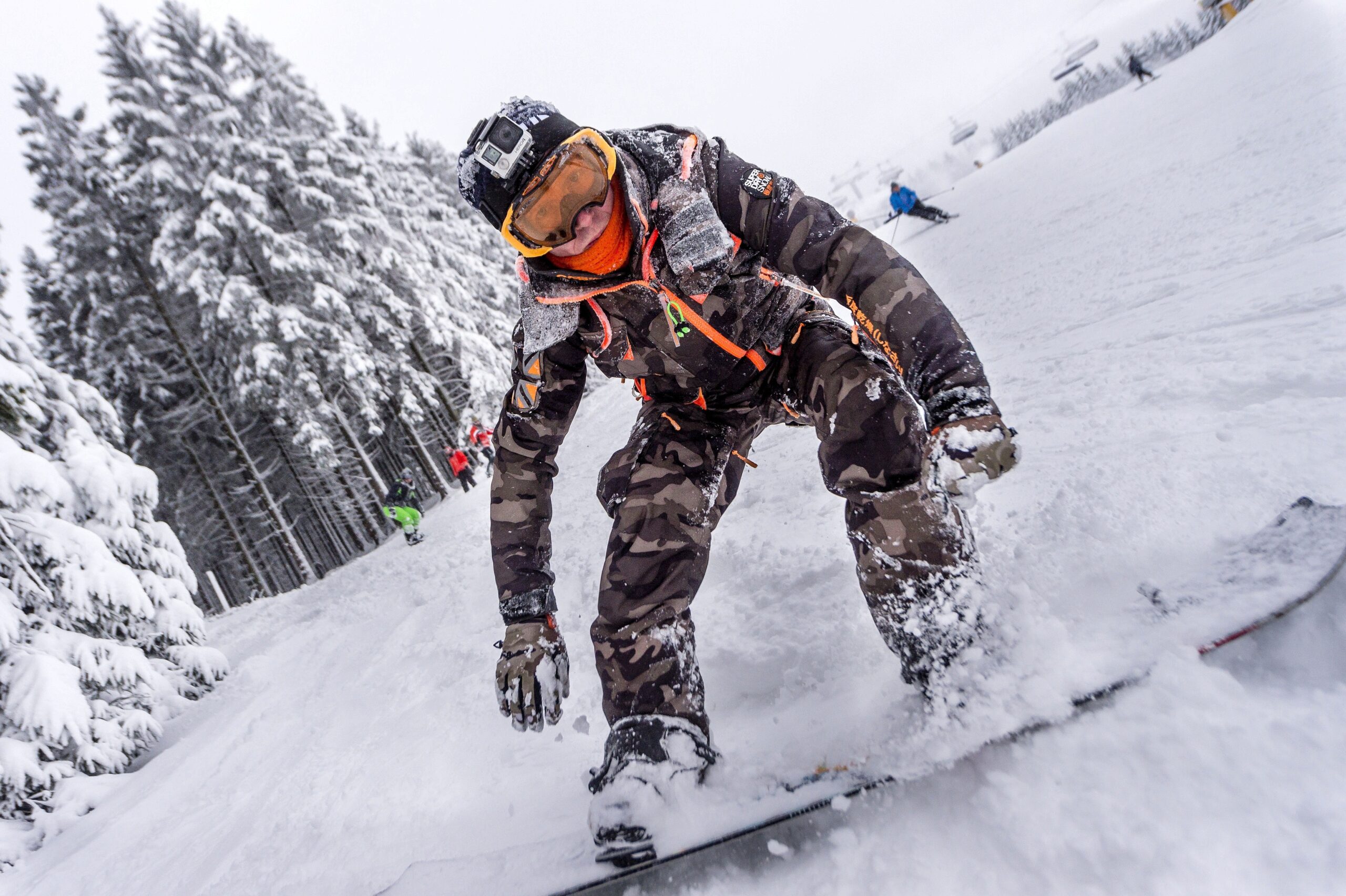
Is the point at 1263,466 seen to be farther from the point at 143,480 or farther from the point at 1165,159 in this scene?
the point at 143,480

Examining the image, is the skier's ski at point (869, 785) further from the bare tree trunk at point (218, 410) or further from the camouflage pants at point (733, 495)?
the bare tree trunk at point (218, 410)

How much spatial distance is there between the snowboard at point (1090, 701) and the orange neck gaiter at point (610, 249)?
1783mm

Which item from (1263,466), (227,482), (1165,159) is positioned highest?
(227,482)

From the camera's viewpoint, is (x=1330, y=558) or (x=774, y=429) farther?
(x=774, y=429)

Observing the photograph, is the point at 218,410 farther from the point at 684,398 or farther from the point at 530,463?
the point at 684,398

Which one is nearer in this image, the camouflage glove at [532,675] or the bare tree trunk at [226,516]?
the camouflage glove at [532,675]

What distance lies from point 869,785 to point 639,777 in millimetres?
648

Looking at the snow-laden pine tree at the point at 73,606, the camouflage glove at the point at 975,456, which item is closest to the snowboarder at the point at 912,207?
the camouflage glove at the point at 975,456

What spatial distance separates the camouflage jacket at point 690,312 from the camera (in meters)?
1.81

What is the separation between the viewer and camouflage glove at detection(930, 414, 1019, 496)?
4.92 ft

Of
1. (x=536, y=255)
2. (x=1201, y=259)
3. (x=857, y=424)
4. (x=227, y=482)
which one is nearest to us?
(x=857, y=424)

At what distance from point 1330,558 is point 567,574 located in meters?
4.47

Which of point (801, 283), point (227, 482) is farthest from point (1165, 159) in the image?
point (227, 482)

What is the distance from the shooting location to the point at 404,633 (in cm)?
546
